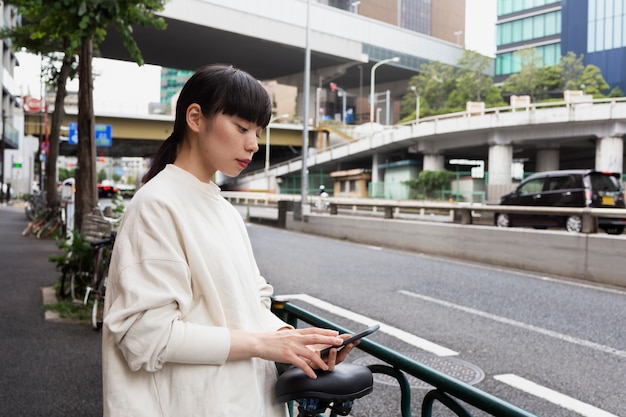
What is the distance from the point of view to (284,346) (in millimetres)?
1456

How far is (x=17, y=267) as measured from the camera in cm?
1147

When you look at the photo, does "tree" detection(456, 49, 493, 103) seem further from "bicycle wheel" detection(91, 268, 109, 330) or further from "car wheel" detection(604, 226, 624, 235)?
"bicycle wheel" detection(91, 268, 109, 330)

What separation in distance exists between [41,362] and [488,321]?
486 cm

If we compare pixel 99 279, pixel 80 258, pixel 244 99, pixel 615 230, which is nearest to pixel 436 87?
pixel 615 230

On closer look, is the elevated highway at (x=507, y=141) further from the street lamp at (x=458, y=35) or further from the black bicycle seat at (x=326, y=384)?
the street lamp at (x=458, y=35)

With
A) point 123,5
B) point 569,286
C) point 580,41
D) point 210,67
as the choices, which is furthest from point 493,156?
point 210,67

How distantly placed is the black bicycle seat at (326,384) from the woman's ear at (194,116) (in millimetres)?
648

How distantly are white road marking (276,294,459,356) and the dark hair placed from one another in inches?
132

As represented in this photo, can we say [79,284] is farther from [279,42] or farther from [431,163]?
[279,42]

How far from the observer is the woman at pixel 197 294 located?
Result: 53.9 inches

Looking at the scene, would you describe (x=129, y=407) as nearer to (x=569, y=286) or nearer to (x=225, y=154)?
(x=225, y=154)

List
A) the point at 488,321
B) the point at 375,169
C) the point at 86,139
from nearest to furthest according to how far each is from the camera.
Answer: the point at 488,321 < the point at 86,139 < the point at 375,169

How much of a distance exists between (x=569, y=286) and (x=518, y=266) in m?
2.26

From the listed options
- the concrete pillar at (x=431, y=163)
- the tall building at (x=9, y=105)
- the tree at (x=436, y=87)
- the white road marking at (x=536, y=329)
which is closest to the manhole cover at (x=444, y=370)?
the white road marking at (x=536, y=329)
